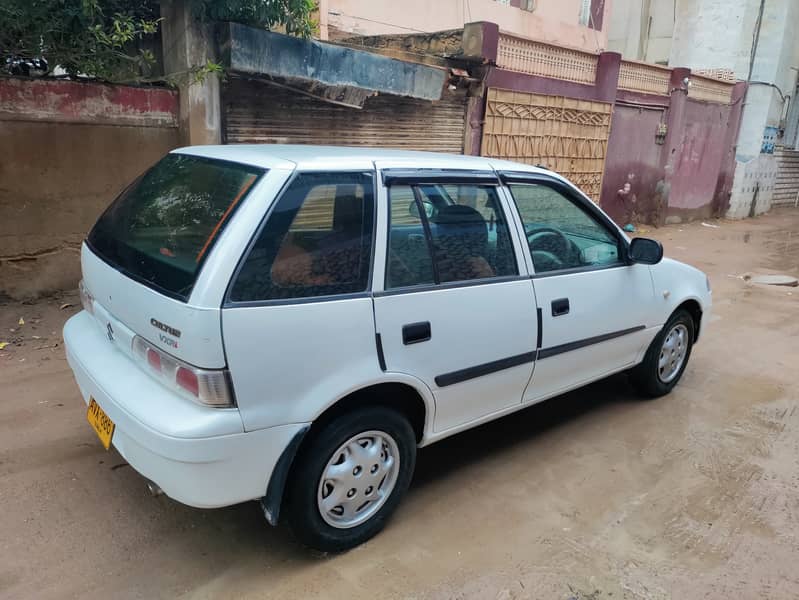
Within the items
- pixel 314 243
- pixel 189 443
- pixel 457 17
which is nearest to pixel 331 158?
pixel 314 243

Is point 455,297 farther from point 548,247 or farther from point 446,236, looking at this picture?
point 548,247

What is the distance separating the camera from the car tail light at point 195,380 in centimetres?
214

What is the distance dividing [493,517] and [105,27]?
520cm

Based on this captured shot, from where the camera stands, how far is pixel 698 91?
43.3 feet

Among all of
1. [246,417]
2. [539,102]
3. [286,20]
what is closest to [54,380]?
[246,417]

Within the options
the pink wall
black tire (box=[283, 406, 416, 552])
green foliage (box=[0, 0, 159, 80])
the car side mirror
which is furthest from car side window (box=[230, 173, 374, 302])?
the pink wall

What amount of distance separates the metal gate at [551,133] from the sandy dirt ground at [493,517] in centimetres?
621

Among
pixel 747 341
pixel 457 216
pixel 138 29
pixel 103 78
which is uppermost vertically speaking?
pixel 138 29

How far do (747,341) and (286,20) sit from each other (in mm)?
5409

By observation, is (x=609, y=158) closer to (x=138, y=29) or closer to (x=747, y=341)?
(x=747, y=341)

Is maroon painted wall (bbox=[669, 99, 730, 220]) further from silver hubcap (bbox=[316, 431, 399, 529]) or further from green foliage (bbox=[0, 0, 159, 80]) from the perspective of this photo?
silver hubcap (bbox=[316, 431, 399, 529])

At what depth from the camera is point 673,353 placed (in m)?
4.36

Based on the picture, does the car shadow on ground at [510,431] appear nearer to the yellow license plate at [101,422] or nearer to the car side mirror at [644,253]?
the car side mirror at [644,253]

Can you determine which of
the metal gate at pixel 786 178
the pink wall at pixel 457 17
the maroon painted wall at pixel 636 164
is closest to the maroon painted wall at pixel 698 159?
the maroon painted wall at pixel 636 164
